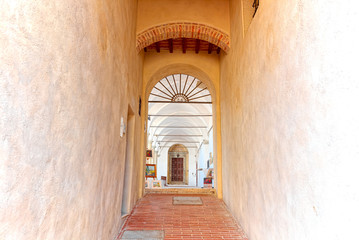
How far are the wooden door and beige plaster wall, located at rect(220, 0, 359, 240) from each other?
22.3 m

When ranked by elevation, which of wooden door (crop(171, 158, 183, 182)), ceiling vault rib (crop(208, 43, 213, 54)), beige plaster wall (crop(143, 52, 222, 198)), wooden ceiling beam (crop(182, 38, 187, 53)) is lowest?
wooden door (crop(171, 158, 183, 182))

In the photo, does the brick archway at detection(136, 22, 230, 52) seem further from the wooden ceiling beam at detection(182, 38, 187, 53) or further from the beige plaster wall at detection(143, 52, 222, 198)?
the beige plaster wall at detection(143, 52, 222, 198)

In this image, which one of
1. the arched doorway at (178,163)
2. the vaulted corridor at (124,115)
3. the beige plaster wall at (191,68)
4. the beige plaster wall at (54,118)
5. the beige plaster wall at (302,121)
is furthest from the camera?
the arched doorway at (178,163)

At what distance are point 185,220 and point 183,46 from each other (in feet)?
14.7

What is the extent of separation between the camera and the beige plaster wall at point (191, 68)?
Answer: 687 centimetres

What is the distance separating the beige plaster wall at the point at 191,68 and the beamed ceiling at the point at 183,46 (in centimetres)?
15

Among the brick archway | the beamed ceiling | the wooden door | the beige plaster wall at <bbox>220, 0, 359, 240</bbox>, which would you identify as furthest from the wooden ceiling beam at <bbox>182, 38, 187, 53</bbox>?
the wooden door

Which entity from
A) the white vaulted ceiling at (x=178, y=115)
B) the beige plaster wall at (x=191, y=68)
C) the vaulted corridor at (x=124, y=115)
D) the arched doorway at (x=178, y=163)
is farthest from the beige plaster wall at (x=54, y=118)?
the arched doorway at (x=178, y=163)

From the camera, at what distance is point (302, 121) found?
6.38 feet

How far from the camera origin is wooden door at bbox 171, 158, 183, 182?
2581 centimetres

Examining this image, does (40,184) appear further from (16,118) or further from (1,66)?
(1,66)

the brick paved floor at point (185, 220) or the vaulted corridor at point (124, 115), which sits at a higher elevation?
the vaulted corridor at point (124, 115)

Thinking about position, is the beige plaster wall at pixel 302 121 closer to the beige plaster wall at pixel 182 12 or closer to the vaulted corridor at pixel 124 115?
the vaulted corridor at pixel 124 115

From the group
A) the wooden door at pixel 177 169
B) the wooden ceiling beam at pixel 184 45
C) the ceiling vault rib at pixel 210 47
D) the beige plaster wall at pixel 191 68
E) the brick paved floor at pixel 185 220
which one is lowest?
the brick paved floor at pixel 185 220
